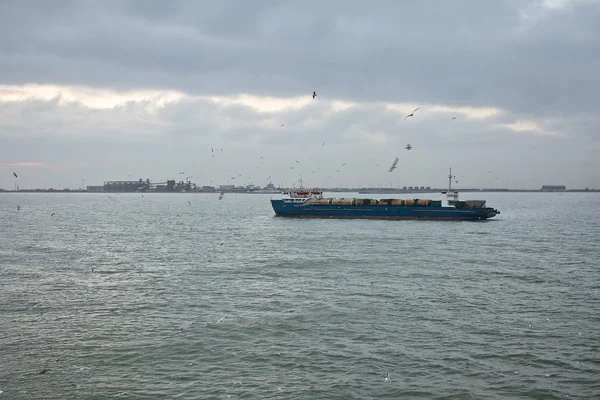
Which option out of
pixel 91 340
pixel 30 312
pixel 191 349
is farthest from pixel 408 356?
pixel 30 312

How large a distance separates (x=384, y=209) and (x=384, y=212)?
2.20 ft

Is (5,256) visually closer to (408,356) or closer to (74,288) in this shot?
(74,288)

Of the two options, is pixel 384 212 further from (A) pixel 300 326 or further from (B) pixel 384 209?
(A) pixel 300 326

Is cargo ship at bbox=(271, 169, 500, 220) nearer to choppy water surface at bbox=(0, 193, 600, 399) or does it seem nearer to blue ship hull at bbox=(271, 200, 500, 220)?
blue ship hull at bbox=(271, 200, 500, 220)

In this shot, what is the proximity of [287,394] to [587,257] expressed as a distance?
4125 cm

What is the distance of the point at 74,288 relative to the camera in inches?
1238

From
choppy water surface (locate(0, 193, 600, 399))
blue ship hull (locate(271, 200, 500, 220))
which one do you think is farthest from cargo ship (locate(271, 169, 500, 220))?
choppy water surface (locate(0, 193, 600, 399))

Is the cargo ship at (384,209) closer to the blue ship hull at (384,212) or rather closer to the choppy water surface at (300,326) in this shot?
the blue ship hull at (384,212)

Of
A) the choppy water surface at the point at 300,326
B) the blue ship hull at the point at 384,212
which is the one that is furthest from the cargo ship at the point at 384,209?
the choppy water surface at the point at 300,326

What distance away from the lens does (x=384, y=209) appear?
9450 centimetres

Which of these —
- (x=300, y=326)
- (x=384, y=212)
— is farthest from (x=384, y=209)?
(x=300, y=326)

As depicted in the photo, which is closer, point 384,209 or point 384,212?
point 384,209

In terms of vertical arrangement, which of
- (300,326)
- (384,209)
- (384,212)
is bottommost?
(300,326)

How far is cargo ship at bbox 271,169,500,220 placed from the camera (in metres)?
93.1
